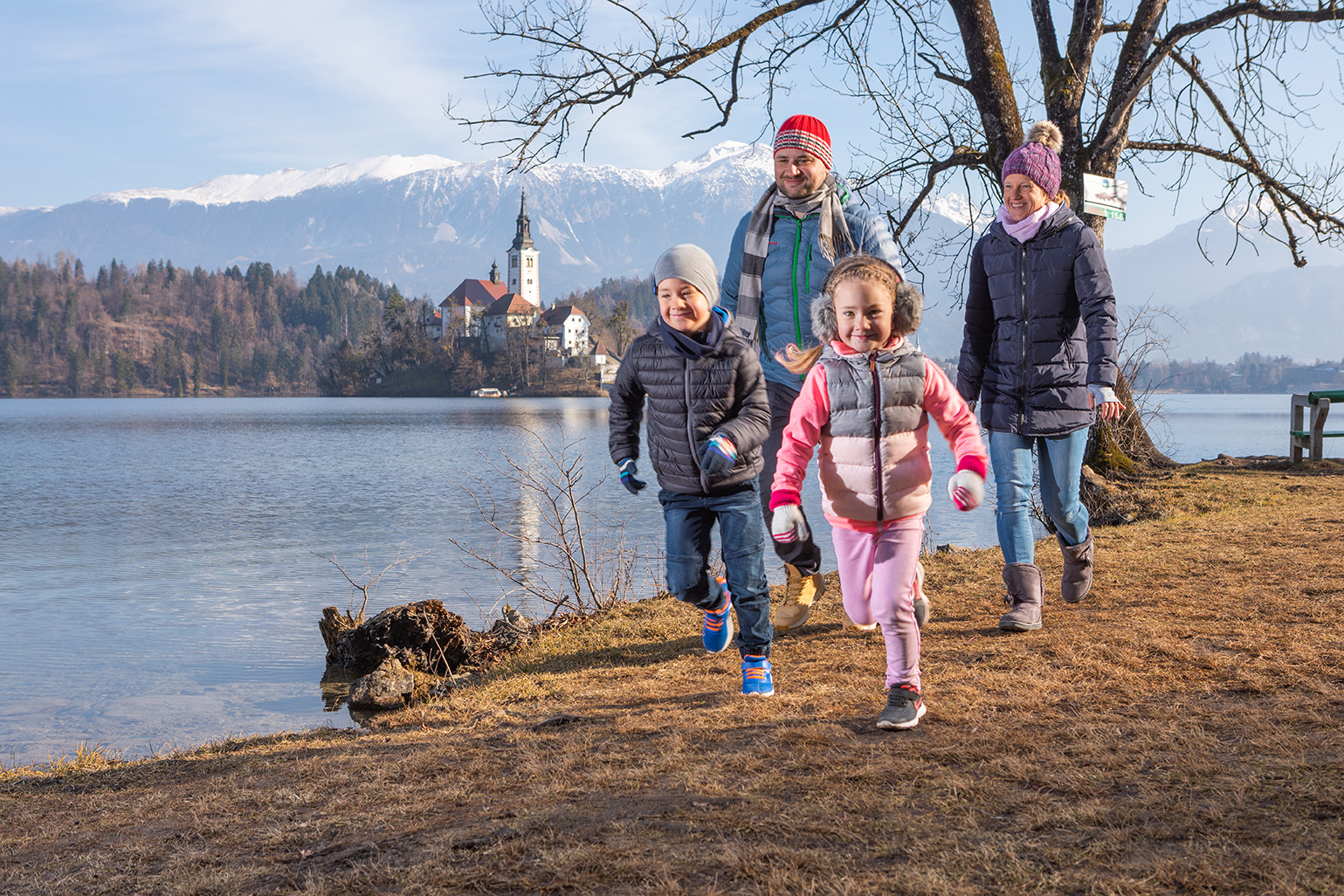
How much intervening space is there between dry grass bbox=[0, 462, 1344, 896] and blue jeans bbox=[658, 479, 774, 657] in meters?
0.31

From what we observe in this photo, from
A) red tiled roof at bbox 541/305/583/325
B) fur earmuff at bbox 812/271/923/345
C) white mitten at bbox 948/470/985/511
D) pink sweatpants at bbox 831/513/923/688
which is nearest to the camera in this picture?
white mitten at bbox 948/470/985/511

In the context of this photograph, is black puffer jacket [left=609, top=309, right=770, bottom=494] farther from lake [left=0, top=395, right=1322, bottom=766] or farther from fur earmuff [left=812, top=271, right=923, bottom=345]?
lake [left=0, top=395, right=1322, bottom=766]

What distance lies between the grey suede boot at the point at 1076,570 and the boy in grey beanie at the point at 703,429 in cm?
190

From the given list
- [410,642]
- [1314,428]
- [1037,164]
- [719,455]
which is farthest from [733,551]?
[1314,428]

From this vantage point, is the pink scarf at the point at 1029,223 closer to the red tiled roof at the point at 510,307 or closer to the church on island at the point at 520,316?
the church on island at the point at 520,316

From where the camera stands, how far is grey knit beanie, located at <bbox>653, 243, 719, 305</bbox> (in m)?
3.74

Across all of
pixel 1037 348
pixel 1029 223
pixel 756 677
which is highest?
pixel 1029 223

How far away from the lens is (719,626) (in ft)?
14.3

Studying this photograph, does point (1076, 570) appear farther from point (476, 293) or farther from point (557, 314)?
point (476, 293)

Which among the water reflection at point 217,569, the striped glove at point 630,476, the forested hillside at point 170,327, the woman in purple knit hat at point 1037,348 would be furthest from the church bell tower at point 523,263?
the striped glove at point 630,476

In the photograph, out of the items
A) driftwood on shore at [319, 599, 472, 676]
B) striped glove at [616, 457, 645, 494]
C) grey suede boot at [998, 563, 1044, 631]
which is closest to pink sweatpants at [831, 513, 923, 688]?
striped glove at [616, 457, 645, 494]

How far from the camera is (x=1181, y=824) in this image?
2.18 m

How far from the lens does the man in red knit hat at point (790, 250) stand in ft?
13.6

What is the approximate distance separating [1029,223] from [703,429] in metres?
1.89
